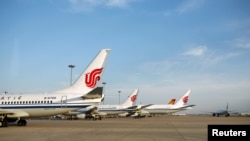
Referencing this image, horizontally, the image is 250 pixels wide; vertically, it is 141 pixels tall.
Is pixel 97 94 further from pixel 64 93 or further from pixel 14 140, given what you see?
pixel 14 140

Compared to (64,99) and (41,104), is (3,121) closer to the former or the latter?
(41,104)

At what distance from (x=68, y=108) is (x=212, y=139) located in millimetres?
21797

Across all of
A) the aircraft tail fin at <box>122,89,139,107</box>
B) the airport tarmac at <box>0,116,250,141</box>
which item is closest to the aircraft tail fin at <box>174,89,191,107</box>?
the aircraft tail fin at <box>122,89,139,107</box>

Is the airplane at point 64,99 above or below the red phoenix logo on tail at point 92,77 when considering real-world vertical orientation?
below

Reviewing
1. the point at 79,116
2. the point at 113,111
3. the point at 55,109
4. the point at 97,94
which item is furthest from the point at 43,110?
the point at 113,111

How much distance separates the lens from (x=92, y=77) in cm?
2870

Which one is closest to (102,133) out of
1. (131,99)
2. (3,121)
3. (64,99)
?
(64,99)

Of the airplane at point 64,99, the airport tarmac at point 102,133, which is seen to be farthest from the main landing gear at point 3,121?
the airport tarmac at point 102,133

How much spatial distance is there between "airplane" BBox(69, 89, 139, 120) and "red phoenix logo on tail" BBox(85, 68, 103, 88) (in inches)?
860

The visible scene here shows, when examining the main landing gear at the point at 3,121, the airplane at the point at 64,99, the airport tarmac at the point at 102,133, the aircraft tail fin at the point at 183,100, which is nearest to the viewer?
the airport tarmac at the point at 102,133

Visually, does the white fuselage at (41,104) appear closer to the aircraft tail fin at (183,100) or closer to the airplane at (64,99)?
the airplane at (64,99)

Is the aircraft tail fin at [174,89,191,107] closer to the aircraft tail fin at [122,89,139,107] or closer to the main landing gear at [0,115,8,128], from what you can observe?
the aircraft tail fin at [122,89,139,107]

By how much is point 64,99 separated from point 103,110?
43207 mm

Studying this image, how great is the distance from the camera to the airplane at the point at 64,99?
90.3 ft
